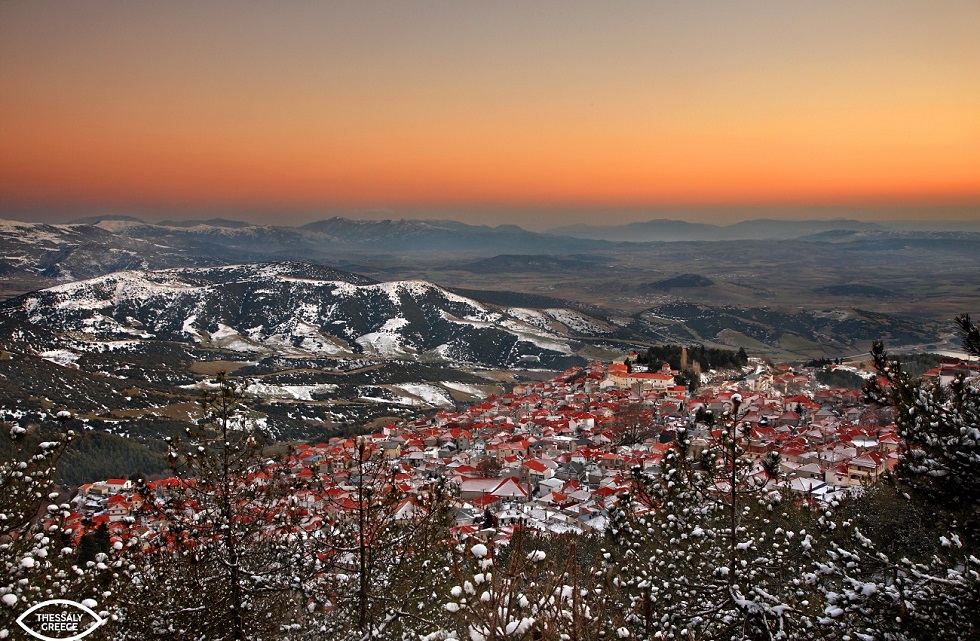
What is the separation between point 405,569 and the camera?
9.23 m

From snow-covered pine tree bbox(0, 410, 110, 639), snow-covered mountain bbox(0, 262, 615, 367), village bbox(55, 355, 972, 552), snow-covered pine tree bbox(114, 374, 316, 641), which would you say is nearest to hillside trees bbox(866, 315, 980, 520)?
snow-covered pine tree bbox(114, 374, 316, 641)

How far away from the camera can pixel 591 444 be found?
4462 centimetres

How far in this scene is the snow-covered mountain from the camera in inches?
5507

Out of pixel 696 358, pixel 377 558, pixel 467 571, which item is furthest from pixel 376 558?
pixel 696 358

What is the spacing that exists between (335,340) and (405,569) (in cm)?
14578

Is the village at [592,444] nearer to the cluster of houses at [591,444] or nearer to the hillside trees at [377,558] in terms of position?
the cluster of houses at [591,444]

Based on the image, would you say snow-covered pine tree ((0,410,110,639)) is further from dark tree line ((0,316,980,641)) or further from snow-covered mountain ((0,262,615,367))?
snow-covered mountain ((0,262,615,367))

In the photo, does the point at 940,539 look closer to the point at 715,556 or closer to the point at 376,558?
the point at 715,556

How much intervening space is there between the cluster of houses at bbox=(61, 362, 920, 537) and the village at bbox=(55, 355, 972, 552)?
115 millimetres

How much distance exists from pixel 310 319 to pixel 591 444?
12967cm

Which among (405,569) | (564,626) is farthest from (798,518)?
(564,626)

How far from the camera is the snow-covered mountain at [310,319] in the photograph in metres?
140

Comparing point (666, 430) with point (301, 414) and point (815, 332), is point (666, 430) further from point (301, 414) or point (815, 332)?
point (815, 332)

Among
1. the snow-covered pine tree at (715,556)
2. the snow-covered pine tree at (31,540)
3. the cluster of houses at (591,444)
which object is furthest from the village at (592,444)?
the snow-covered pine tree at (715,556)
